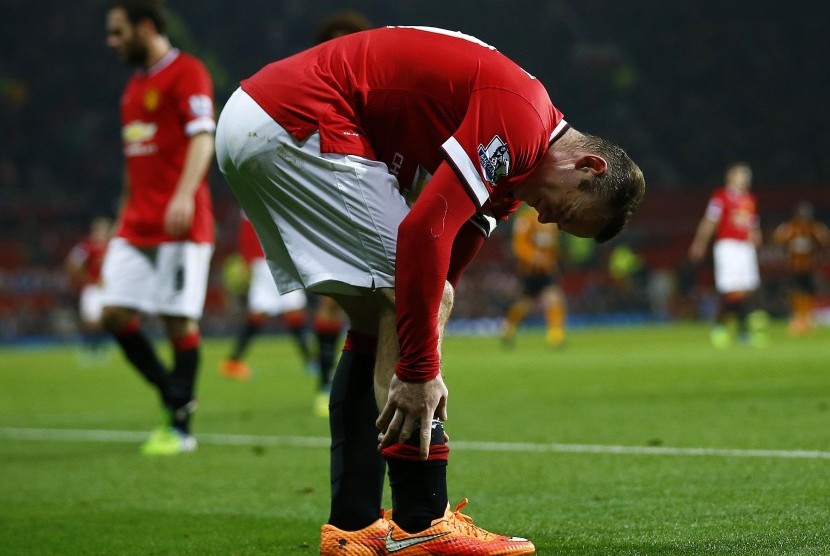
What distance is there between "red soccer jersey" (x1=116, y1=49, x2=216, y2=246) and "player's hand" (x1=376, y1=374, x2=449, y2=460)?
3.69 m

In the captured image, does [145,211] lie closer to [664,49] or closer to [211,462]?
[211,462]

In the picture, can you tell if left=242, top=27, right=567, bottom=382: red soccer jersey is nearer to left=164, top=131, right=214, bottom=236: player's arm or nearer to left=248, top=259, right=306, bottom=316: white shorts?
left=164, top=131, right=214, bottom=236: player's arm

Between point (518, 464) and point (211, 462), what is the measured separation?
1.50m

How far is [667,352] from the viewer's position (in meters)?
13.8

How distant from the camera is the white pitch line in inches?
189

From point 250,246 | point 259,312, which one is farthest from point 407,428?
Result: point 250,246

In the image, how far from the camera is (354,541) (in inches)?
122

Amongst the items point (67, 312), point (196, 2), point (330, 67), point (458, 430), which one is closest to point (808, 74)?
point (196, 2)

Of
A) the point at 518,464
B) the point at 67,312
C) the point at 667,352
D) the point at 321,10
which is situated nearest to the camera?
the point at 518,464

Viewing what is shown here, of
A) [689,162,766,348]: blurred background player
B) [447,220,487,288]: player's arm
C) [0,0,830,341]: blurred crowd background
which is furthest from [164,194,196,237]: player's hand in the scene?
[0,0,830,341]: blurred crowd background

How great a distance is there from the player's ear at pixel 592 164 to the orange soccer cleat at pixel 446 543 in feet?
3.04

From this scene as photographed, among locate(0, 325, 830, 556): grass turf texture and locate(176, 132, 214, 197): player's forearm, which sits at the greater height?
locate(176, 132, 214, 197): player's forearm

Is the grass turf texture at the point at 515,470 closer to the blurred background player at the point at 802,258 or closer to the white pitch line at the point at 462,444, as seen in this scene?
the white pitch line at the point at 462,444

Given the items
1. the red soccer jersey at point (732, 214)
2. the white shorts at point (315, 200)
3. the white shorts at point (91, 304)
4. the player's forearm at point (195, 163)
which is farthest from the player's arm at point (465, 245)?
the white shorts at point (91, 304)
